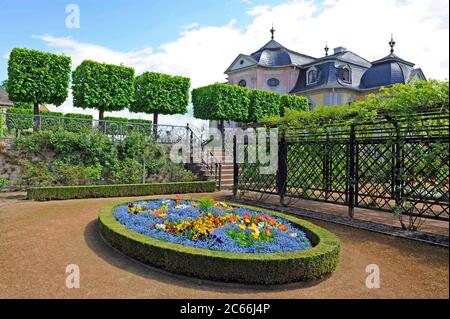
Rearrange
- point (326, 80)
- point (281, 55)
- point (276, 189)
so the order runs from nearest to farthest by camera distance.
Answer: point (276, 189)
point (326, 80)
point (281, 55)

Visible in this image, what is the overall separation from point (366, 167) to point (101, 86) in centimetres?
1268

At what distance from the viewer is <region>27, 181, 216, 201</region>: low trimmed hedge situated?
10.1 metres

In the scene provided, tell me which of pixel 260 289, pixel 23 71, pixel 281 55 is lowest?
pixel 260 289

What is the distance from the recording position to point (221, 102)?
19.6 m

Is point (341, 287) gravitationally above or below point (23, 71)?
below

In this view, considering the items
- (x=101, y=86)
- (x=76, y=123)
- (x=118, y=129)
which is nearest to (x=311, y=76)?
(x=101, y=86)

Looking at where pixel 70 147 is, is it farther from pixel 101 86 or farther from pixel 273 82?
pixel 273 82

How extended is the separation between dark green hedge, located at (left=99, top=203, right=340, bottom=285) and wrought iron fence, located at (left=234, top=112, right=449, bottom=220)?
1.79m

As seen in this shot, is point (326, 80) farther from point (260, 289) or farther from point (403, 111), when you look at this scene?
point (260, 289)

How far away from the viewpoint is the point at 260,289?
3.95m
